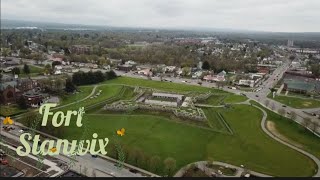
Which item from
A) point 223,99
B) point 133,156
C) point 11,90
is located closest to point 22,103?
point 11,90

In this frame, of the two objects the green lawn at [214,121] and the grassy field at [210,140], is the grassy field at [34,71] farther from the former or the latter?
the green lawn at [214,121]

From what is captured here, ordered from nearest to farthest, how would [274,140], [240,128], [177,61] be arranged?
[274,140] → [240,128] → [177,61]

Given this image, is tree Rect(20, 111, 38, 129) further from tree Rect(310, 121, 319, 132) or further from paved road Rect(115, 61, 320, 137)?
tree Rect(310, 121, 319, 132)

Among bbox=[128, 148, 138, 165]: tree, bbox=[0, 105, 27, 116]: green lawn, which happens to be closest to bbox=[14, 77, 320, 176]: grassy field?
bbox=[128, 148, 138, 165]: tree

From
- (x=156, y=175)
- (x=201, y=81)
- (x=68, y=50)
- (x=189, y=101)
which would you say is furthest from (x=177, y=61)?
(x=156, y=175)

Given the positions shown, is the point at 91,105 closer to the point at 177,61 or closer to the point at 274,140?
the point at 274,140

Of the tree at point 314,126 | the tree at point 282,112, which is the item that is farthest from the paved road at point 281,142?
the tree at point 314,126

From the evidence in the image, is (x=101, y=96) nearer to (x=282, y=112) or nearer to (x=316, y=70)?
(x=282, y=112)
